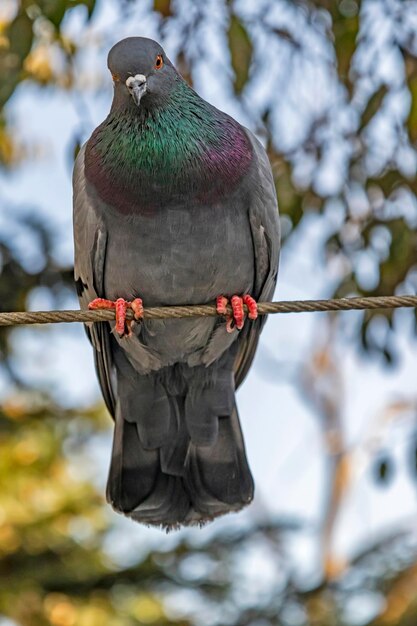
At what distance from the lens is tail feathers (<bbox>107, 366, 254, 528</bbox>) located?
4793 millimetres

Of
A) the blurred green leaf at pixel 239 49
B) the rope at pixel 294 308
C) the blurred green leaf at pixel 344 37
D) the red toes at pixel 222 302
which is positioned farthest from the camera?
the blurred green leaf at pixel 344 37

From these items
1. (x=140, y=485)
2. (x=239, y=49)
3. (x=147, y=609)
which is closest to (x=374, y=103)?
(x=239, y=49)

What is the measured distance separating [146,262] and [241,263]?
402 millimetres

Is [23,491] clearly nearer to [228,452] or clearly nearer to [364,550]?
[364,550]

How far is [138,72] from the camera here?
4.14 meters

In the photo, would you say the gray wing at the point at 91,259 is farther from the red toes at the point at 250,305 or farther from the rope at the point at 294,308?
the rope at the point at 294,308

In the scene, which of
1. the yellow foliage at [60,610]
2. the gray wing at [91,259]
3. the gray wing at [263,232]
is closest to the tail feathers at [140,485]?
the gray wing at [91,259]

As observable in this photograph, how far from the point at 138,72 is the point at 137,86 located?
6 cm

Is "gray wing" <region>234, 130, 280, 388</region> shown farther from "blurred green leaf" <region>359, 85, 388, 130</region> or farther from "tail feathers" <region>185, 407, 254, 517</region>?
"blurred green leaf" <region>359, 85, 388, 130</region>

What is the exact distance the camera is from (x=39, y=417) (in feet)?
25.6

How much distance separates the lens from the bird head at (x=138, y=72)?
4.13 m

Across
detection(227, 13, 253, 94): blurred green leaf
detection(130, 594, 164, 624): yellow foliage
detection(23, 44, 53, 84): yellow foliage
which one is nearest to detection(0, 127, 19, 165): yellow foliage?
detection(23, 44, 53, 84): yellow foliage

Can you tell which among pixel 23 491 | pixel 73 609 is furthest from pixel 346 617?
pixel 23 491

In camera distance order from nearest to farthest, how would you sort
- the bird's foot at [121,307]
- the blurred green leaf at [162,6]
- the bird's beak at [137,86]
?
the bird's beak at [137,86], the bird's foot at [121,307], the blurred green leaf at [162,6]
